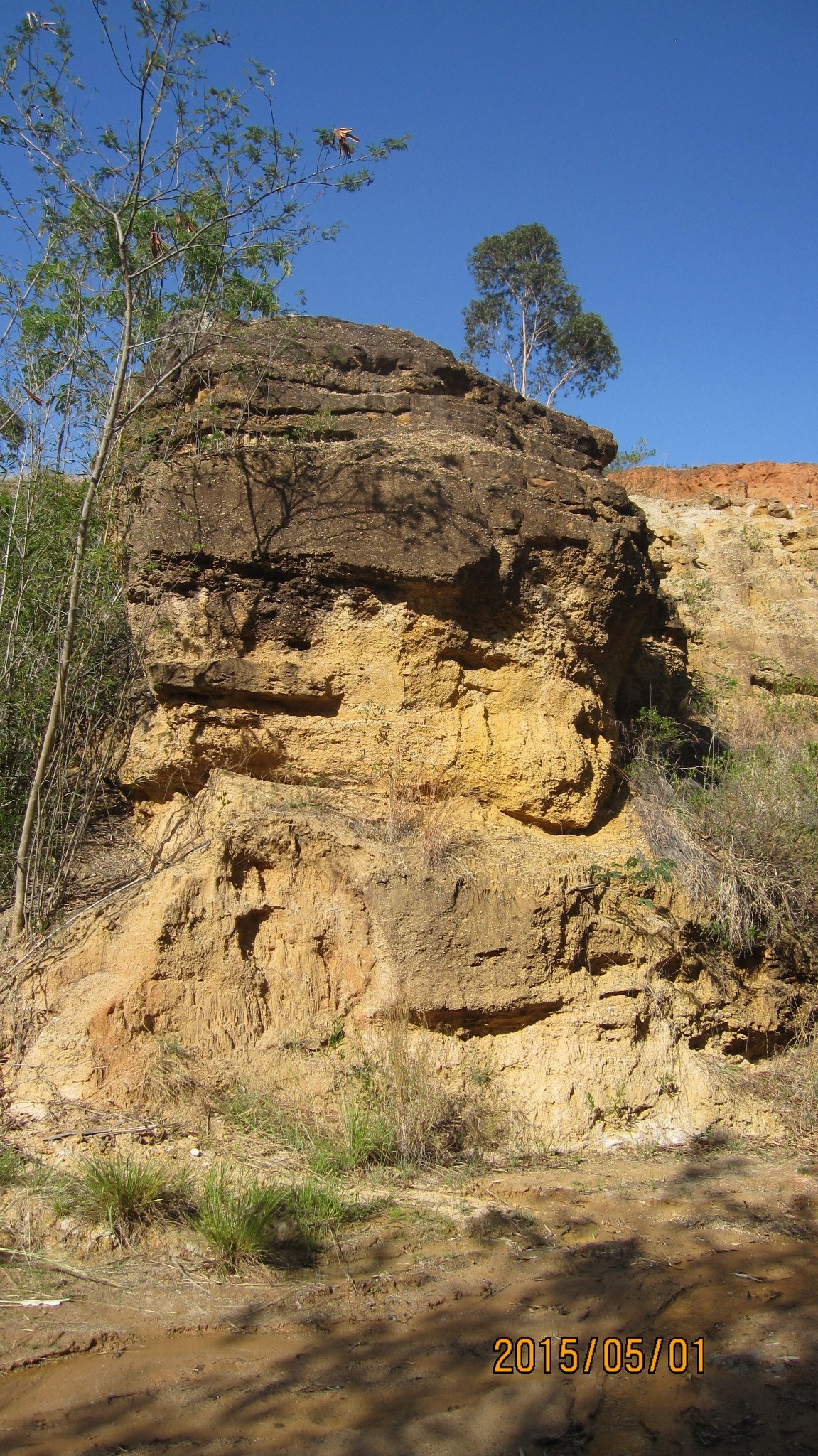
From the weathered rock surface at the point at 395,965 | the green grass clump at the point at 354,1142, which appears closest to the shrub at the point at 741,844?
the weathered rock surface at the point at 395,965

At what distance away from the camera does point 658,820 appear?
646 cm

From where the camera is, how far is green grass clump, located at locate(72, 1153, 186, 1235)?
402cm

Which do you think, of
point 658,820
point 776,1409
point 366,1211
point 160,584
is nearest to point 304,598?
point 160,584

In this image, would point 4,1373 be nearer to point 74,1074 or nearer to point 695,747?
point 74,1074

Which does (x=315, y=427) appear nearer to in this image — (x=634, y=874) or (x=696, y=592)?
(x=634, y=874)

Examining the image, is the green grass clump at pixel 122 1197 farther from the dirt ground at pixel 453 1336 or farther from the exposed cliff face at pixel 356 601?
the exposed cliff face at pixel 356 601

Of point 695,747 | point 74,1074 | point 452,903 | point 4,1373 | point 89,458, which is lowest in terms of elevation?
point 4,1373

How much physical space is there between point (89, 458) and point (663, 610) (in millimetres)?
5261

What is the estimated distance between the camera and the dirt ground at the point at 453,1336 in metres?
2.98

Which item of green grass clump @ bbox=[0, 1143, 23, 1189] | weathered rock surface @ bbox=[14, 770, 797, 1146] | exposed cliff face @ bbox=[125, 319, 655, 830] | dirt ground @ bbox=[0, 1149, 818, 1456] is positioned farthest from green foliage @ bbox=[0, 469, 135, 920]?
dirt ground @ bbox=[0, 1149, 818, 1456]

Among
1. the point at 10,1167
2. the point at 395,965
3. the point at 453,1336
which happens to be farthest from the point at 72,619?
the point at 453,1336

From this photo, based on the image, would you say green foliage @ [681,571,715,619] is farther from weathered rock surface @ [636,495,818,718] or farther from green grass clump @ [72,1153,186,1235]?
green grass clump @ [72,1153,186,1235]
